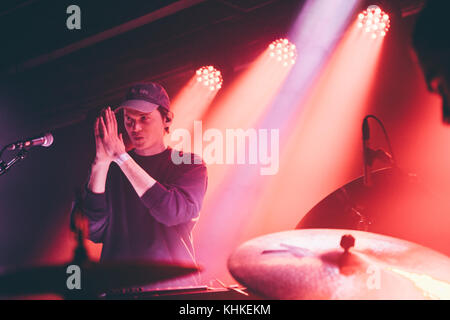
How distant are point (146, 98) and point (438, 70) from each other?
262cm

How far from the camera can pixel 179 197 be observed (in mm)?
2895

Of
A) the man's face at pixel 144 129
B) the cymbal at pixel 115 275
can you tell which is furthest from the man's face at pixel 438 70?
the man's face at pixel 144 129

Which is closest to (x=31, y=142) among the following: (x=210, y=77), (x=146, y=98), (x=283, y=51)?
(x=146, y=98)

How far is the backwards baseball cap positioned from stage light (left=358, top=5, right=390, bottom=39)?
4.62ft

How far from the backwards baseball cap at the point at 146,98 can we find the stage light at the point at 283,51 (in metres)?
0.83

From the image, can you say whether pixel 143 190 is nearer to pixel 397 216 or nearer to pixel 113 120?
pixel 113 120

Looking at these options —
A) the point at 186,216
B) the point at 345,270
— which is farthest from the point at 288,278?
the point at 186,216

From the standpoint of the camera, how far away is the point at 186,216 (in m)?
2.90

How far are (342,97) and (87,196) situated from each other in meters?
1.87

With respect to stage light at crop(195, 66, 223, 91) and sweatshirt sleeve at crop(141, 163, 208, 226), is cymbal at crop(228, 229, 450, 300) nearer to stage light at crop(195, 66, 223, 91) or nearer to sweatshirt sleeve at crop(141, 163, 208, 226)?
sweatshirt sleeve at crop(141, 163, 208, 226)

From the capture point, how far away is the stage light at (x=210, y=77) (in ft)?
10.0

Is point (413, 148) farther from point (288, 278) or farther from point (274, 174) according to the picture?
point (288, 278)

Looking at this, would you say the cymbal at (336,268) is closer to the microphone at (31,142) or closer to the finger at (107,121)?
the microphone at (31,142)

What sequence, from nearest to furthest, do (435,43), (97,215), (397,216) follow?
(435,43)
(397,216)
(97,215)
